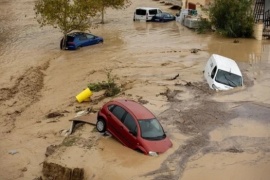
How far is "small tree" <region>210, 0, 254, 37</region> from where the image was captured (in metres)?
34.2

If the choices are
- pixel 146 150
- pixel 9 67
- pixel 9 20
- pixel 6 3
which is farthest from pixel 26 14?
pixel 146 150

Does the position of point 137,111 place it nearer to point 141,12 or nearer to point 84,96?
point 84,96

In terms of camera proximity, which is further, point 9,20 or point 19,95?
point 9,20

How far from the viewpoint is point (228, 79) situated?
70.4 ft

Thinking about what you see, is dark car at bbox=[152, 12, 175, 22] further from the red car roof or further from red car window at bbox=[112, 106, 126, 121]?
red car window at bbox=[112, 106, 126, 121]

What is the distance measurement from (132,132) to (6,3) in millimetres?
44169

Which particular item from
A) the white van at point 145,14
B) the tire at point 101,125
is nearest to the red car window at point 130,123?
the tire at point 101,125

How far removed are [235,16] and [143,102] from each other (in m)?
17.6

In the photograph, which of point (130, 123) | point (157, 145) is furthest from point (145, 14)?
point (157, 145)

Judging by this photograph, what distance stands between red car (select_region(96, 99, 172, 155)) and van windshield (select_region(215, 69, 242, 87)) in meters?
6.83

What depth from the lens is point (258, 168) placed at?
13.9m

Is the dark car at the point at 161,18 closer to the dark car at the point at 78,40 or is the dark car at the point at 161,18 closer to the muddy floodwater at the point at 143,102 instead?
the muddy floodwater at the point at 143,102

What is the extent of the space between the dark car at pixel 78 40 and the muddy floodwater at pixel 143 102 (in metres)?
0.59

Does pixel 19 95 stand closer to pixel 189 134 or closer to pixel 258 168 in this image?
pixel 189 134
